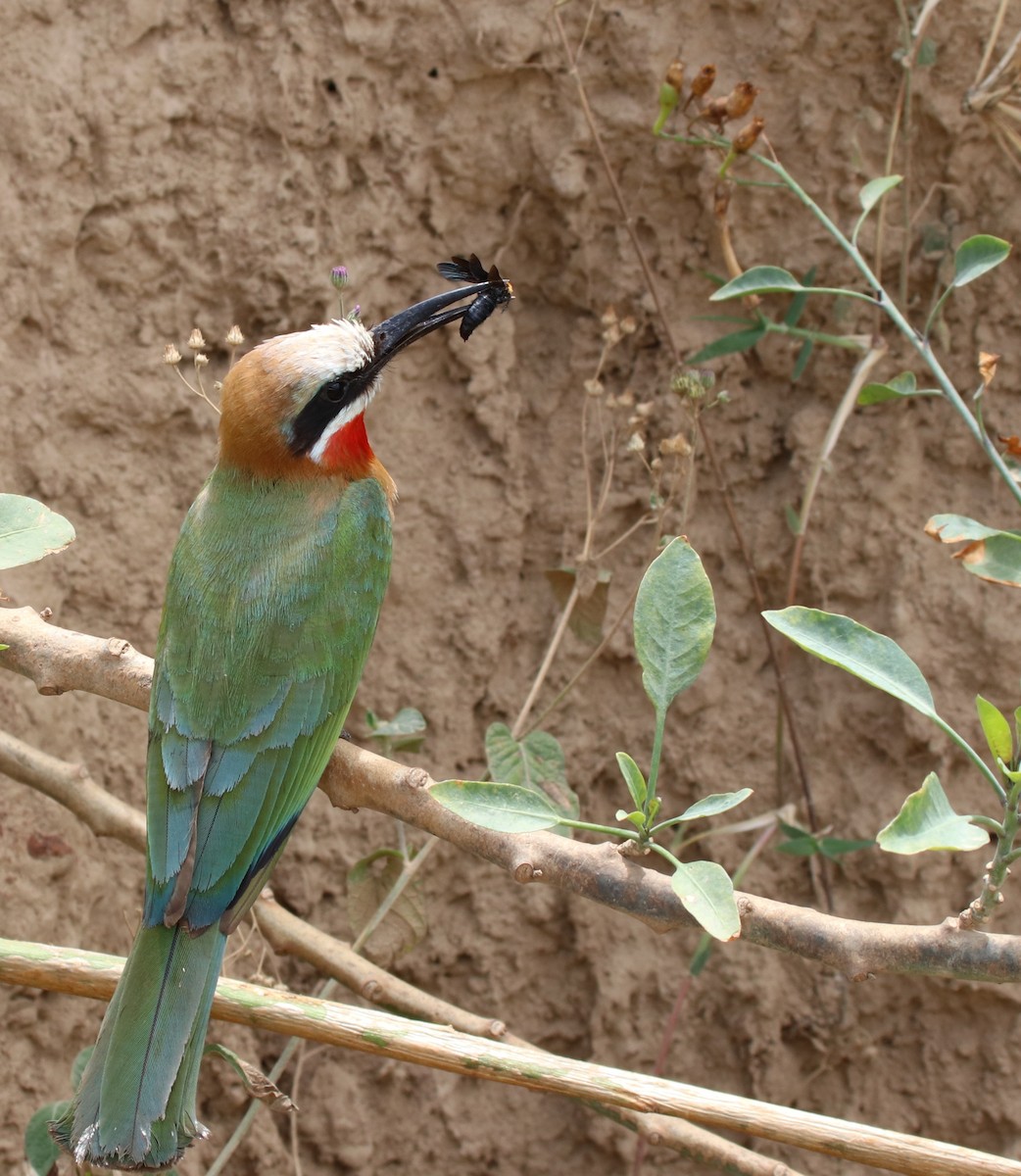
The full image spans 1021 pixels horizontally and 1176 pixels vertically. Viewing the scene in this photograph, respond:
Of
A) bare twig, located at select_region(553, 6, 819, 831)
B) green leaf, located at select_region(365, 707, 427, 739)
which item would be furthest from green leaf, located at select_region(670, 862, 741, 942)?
bare twig, located at select_region(553, 6, 819, 831)

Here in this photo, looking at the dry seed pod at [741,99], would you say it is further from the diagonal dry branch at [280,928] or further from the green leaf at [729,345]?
the diagonal dry branch at [280,928]

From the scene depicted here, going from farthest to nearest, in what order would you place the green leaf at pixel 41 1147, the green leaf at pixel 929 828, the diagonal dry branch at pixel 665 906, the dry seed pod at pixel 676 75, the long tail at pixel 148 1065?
1. the dry seed pod at pixel 676 75
2. the green leaf at pixel 41 1147
3. the long tail at pixel 148 1065
4. the diagonal dry branch at pixel 665 906
5. the green leaf at pixel 929 828

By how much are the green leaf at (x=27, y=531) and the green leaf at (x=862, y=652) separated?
0.93 metres

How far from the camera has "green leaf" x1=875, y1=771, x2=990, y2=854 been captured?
129 cm

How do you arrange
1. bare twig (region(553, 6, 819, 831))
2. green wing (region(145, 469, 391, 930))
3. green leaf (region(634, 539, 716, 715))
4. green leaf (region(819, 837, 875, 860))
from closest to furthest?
green leaf (region(634, 539, 716, 715)) → green wing (region(145, 469, 391, 930)) → green leaf (region(819, 837, 875, 860)) → bare twig (region(553, 6, 819, 831))

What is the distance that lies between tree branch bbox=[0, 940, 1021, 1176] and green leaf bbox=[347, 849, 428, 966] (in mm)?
641

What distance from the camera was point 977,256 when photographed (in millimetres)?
2043

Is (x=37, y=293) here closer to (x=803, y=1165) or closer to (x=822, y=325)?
(x=822, y=325)

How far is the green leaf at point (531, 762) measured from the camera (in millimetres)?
2262

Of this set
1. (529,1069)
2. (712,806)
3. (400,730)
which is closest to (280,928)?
(400,730)

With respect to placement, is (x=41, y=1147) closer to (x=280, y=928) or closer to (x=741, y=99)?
(x=280, y=928)

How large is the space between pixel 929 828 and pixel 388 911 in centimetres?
128

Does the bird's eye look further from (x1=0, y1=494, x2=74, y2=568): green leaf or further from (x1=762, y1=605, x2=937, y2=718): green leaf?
(x1=762, y1=605, x2=937, y2=718): green leaf

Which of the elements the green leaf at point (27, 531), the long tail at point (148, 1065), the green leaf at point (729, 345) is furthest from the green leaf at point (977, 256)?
the long tail at point (148, 1065)
